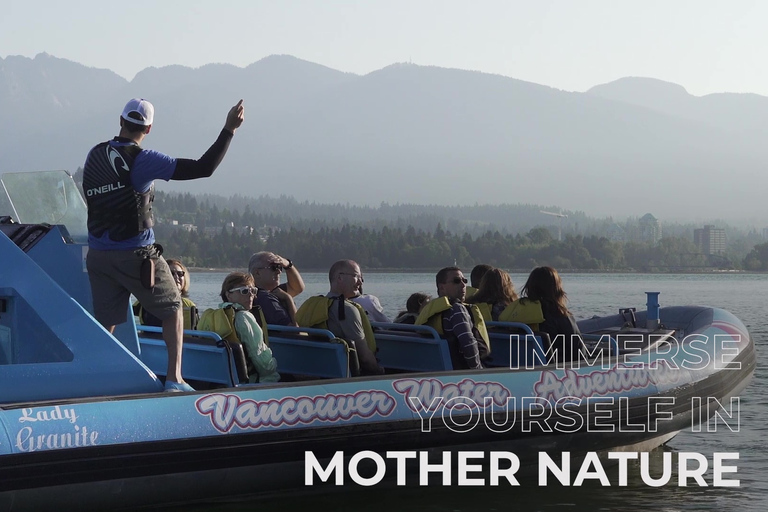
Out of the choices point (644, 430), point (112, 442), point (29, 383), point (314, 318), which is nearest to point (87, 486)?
point (112, 442)

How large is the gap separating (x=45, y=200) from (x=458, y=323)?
290cm

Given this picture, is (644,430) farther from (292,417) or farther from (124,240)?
(124,240)

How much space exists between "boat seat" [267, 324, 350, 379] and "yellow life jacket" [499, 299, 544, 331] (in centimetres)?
156

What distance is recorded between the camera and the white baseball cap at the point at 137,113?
18.1 ft

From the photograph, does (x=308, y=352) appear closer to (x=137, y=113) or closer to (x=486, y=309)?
(x=486, y=309)

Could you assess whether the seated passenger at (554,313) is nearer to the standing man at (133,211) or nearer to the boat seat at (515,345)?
the boat seat at (515,345)

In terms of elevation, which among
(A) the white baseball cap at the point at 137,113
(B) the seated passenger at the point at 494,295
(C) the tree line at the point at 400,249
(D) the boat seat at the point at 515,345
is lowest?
(C) the tree line at the point at 400,249

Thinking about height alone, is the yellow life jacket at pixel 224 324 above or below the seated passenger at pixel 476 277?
below

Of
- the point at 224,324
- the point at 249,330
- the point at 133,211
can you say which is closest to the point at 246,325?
the point at 249,330

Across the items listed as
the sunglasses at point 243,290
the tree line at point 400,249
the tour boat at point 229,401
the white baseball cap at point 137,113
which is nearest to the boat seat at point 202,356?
the tour boat at point 229,401

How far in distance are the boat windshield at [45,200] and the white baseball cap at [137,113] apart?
1.11m

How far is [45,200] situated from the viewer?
6.50 metres

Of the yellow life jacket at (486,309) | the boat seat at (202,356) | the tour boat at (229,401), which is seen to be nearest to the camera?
the tour boat at (229,401)

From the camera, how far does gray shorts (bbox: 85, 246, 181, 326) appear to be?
5.60 meters
